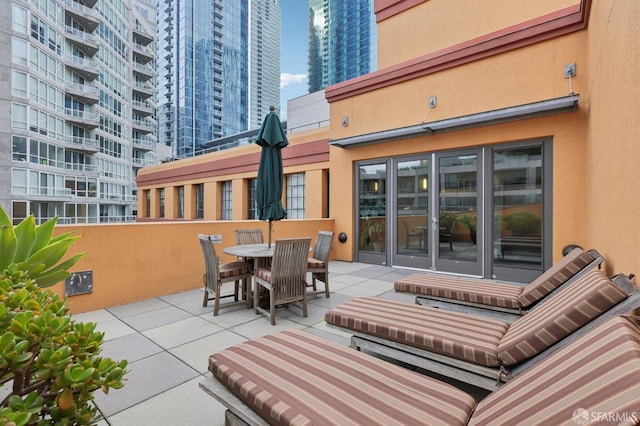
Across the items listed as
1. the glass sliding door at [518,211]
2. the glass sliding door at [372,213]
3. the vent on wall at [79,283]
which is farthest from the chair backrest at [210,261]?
the glass sliding door at [518,211]

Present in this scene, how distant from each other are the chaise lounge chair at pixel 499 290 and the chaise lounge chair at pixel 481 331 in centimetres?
65

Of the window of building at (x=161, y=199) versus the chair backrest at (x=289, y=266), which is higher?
the window of building at (x=161, y=199)

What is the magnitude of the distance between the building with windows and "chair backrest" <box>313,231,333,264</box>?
2.60 meters

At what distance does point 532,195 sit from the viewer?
207 inches

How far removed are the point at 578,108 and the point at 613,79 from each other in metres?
2.94

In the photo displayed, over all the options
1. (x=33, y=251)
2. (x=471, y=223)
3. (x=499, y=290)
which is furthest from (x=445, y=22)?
(x=33, y=251)

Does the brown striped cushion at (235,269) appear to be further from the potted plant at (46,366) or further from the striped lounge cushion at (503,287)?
the potted plant at (46,366)

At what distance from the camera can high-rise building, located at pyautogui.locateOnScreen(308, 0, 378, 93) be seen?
58.2 meters

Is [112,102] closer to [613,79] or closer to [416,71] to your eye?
[416,71]

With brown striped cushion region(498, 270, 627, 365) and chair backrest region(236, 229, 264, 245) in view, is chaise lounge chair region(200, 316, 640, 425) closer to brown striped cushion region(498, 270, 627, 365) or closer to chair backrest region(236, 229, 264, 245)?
brown striped cushion region(498, 270, 627, 365)

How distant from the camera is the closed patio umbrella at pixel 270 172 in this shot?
4.29 m

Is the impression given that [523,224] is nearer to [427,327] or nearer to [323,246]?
[323,246]

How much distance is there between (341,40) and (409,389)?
69.9 meters

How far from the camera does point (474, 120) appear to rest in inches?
211
